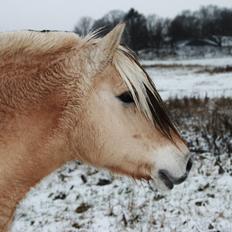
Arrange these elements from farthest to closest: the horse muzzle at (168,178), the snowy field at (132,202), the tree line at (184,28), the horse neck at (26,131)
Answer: the tree line at (184,28) < the snowy field at (132,202) < the horse muzzle at (168,178) < the horse neck at (26,131)

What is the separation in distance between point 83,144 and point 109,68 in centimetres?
43

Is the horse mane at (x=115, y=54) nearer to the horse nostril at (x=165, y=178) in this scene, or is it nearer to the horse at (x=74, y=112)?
the horse at (x=74, y=112)

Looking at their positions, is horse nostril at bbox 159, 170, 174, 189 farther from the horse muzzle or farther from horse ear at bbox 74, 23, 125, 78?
horse ear at bbox 74, 23, 125, 78

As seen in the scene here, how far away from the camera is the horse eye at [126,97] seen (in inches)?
84.7

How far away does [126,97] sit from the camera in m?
2.17

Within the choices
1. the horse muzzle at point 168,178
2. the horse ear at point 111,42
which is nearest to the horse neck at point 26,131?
the horse ear at point 111,42

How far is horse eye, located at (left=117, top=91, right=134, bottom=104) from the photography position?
2.15 meters

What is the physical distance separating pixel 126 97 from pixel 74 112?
0.29 m

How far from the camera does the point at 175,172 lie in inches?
90.0

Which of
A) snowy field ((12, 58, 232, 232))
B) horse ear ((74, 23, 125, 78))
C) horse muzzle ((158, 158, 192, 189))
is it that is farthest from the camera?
snowy field ((12, 58, 232, 232))

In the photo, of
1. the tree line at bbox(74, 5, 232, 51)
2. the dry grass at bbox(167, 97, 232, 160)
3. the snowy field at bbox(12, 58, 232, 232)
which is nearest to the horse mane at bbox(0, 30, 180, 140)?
the snowy field at bbox(12, 58, 232, 232)

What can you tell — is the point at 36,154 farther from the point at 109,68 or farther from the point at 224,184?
the point at 224,184

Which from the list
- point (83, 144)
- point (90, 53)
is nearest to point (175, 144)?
point (83, 144)

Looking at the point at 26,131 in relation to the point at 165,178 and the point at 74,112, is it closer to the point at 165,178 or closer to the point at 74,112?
the point at 74,112
